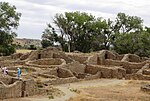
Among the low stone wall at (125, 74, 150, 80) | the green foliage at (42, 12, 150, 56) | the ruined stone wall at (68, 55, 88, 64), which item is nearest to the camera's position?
the low stone wall at (125, 74, 150, 80)

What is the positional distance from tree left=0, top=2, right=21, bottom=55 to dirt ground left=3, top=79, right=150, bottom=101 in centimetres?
2305

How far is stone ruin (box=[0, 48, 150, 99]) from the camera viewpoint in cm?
2401

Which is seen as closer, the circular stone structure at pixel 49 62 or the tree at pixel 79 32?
the circular stone structure at pixel 49 62

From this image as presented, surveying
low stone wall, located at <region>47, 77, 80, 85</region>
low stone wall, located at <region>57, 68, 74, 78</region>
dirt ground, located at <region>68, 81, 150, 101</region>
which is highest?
low stone wall, located at <region>57, 68, 74, 78</region>

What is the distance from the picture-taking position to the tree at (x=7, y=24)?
2169 inches

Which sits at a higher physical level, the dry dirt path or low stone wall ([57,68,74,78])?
low stone wall ([57,68,74,78])

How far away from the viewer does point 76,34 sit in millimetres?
69312

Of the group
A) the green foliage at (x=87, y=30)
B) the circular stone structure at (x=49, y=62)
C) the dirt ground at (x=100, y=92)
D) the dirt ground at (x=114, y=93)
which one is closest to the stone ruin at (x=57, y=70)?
the circular stone structure at (x=49, y=62)

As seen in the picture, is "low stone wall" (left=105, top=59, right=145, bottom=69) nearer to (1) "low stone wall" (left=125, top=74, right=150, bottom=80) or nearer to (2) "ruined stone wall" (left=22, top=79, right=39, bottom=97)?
(1) "low stone wall" (left=125, top=74, right=150, bottom=80)

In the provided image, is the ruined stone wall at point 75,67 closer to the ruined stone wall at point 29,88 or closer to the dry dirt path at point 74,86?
the dry dirt path at point 74,86

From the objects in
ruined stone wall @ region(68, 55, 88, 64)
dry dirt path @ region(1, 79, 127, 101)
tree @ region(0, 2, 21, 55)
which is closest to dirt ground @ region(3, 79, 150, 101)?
dry dirt path @ region(1, 79, 127, 101)

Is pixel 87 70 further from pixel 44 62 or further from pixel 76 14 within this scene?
pixel 76 14

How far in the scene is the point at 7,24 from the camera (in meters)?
55.6

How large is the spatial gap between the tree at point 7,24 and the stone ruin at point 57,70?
8.86 m
